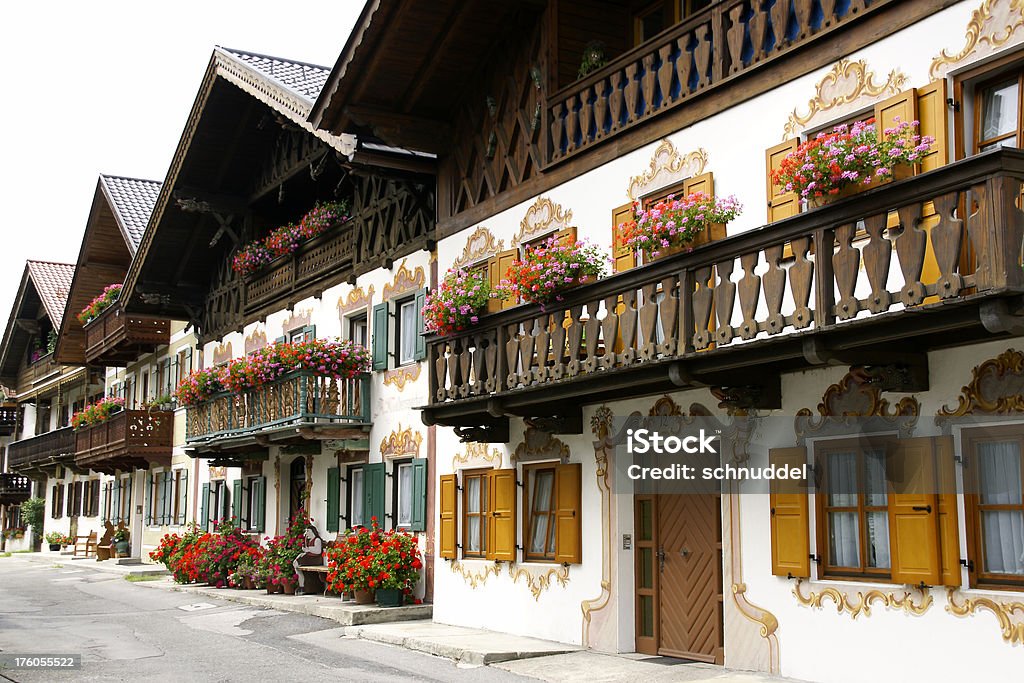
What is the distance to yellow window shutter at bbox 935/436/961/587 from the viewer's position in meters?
9.31

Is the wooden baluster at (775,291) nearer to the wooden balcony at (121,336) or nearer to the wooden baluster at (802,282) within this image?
the wooden baluster at (802,282)

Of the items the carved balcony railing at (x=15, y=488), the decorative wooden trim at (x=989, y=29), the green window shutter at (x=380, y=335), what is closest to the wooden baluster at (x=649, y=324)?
the decorative wooden trim at (x=989, y=29)

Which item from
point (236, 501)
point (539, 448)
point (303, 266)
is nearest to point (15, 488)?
point (236, 501)

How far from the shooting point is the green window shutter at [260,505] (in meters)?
24.3

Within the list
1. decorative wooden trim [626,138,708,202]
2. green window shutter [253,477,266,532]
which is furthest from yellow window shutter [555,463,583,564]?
green window shutter [253,477,266,532]

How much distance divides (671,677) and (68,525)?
37698 millimetres

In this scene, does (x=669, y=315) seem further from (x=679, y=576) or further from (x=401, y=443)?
(x=401, y=443)

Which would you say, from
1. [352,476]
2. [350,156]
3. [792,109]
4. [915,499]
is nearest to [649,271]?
[792,109]

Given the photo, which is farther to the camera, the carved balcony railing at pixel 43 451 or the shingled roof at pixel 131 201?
the carved balcony railing at pixel 43 451

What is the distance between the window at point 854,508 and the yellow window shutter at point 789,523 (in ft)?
0.54

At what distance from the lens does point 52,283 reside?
42688 mm

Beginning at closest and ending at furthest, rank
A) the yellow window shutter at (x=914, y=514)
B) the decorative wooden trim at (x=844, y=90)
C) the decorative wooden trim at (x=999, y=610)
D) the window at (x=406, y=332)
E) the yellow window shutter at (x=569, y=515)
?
the decorative wooden trim at (x=999, y=610) → the yellow window shutter at (x=914, y=514) → the decorative wooden trim at (x=844, y=90) → the yellow window shutter at (x=569, y=515) → the window at (x=406, y=332)

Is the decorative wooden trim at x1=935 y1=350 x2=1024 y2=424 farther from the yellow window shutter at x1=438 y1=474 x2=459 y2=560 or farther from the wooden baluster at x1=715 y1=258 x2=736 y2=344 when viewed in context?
the yellow window shutter at x1=438 y1=474 x2=459 y2=560

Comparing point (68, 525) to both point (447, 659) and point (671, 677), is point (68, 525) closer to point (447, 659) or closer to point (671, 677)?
point (447, 659)
